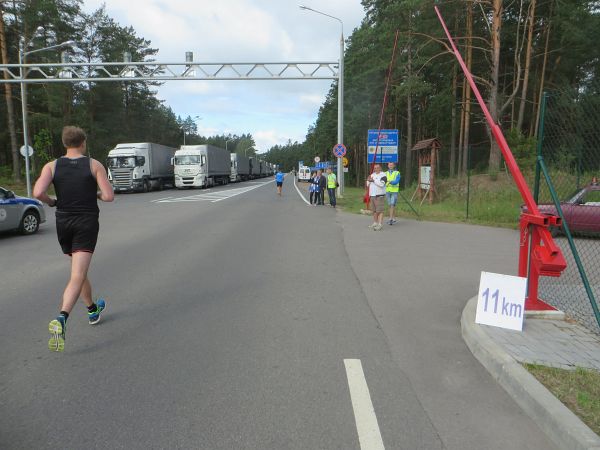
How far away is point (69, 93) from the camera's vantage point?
137 ft

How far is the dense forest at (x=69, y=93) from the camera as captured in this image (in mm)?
32906

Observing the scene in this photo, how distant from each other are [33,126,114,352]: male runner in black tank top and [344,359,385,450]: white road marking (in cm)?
262

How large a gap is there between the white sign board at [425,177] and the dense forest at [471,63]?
1604 millimetres

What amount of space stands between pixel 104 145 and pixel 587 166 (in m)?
47.1

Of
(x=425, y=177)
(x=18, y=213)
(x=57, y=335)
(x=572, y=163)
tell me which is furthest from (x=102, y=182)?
(x=425, y=177)

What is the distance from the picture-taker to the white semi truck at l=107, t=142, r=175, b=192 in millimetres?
32469

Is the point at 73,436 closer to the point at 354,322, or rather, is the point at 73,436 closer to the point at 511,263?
the point at 354,322

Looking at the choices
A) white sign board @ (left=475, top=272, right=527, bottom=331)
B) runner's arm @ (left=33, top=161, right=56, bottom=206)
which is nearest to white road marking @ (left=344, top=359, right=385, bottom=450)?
white sign board @ (left=475, top=272, right=527, bottom=331)

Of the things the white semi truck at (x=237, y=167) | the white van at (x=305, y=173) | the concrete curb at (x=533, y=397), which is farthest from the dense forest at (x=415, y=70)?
the white van at (x=305, y=173)

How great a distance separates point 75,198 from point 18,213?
28.1 ft

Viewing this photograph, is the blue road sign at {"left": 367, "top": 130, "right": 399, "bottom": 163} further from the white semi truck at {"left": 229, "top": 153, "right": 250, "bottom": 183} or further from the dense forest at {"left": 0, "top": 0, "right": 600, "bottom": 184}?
the white semi truck at {"left": 229, "top": 153, "right": 250, "bottom": 183}

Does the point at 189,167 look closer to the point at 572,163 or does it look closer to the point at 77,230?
the point at 572,163

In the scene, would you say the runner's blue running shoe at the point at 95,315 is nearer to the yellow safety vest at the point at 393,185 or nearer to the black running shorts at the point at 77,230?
the black running shorts at the point at 77,230

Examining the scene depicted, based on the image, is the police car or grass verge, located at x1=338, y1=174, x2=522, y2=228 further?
grass verge, located at x1=338, y1=174, x2=522, y2=228
